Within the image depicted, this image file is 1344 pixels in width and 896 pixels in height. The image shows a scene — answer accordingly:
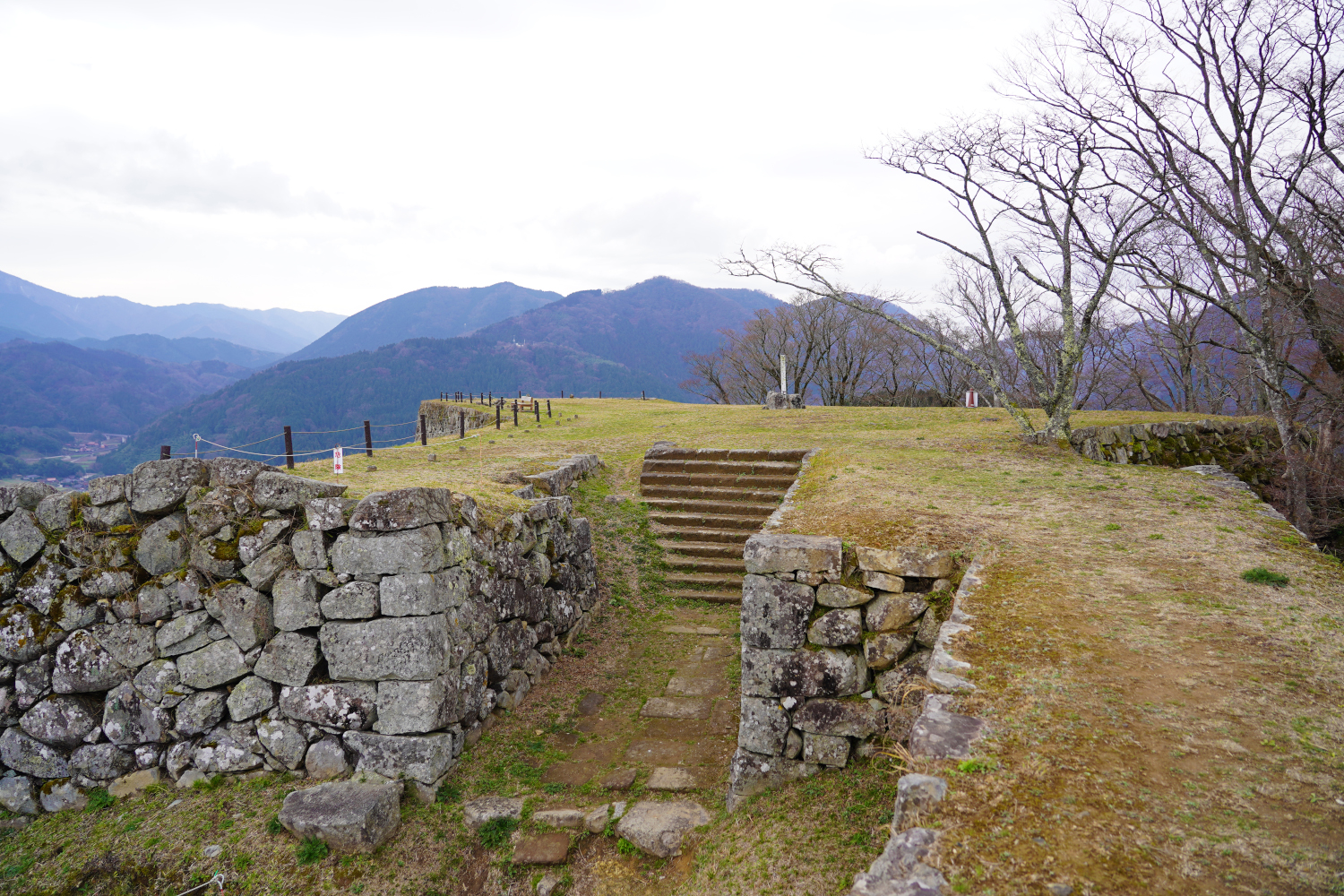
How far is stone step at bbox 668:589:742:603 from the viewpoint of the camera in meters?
10.6

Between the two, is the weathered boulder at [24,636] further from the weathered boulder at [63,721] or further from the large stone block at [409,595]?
the large stone block at [409,595]

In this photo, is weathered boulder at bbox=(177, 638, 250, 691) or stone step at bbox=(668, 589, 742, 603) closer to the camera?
weathered boulder at bbox=(177, 638, 250, 691)

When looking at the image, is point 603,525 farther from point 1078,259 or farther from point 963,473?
point 1078,259

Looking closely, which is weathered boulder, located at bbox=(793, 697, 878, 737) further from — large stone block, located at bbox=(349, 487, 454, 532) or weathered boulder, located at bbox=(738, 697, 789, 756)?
large stone block, located at bbox=(349, 487, 454, 532)

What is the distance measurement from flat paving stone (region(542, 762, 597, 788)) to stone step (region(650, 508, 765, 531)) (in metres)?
5.54

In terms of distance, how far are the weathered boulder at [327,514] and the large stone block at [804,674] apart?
4.15 metres

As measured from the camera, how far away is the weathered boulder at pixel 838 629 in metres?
5.80

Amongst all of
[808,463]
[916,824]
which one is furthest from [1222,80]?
[916,824]

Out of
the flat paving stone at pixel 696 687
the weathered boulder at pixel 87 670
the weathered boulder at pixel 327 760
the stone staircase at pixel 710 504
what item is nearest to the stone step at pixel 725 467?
the stone staircase at pixel 710 504

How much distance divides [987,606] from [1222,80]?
14895 millimetres

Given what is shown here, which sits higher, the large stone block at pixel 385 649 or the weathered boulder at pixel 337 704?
the large stone block at pixel 385 649

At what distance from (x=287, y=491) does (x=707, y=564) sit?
21.4 ft

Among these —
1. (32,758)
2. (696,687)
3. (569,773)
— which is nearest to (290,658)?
(569,773)

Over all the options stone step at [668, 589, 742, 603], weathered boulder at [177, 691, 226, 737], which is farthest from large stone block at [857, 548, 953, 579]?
weathered boulder at [177, 691, 226, 737]
